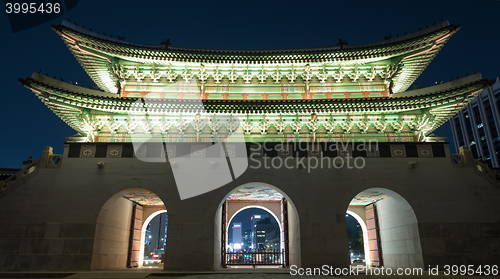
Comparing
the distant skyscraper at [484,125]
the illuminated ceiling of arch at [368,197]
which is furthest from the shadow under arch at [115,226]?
the distant skyscraper at [484,125]

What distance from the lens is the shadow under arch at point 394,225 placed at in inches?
536

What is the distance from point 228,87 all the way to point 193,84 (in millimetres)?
2010

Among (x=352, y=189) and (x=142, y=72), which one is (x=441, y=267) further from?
(x=142, y=72)

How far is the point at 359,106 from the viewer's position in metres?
15.4

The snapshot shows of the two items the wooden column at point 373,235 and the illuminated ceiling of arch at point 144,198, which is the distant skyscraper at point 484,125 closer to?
the wooden column at point 373,235

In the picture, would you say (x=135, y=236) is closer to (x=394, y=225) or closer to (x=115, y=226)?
(x=115, y=226)

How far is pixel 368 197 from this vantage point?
16828 mm

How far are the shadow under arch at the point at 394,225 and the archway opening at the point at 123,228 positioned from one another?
10716 mm

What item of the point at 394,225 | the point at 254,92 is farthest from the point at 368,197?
the point at 254,92

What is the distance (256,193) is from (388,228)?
745 cm

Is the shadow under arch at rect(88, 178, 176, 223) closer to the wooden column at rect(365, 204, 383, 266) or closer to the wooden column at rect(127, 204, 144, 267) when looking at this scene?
the wooden column at rect(127, 204, 144, 267)

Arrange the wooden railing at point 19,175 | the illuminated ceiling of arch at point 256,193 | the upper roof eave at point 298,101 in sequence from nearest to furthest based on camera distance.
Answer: the wooden railing at point 19,175 → the upper roof eave at point 298,101 → the illuminated ceiling of arch at point 256,193

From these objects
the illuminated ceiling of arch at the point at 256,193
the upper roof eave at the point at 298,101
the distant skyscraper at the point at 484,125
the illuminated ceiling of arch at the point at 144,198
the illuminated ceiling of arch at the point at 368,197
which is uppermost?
the distant skyscraper at the point at 484,125

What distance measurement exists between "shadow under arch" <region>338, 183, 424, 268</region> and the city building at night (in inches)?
3.2
